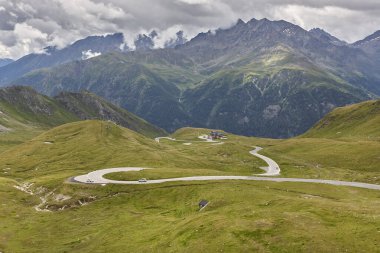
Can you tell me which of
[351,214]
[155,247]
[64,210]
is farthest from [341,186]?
[64,210]

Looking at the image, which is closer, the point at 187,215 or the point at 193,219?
the point at 193,219

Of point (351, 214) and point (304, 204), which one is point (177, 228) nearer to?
point (304, 204)

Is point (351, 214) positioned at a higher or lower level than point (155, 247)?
higher

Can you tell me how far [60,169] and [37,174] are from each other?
11.2 m

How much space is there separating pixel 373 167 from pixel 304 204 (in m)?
119

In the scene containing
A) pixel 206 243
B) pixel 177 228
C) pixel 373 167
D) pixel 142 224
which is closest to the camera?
pixel 206 243

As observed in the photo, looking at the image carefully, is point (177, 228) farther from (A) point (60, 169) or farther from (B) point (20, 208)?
(A) point (60, 169)

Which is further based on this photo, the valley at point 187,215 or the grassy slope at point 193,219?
the valley at point 187,215

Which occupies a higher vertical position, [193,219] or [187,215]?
[193,219]

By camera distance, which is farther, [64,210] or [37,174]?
[37,174]

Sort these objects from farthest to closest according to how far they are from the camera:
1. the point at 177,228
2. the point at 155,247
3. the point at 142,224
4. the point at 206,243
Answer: the point at 142,224
the point at 177,228
the point at 155,247
the point at 206,243

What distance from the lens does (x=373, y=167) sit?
7229 inches

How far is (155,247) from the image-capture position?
75.8 meters

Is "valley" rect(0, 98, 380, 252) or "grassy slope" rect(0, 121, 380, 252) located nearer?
"grassy slope" rect(0, 121, 380, 252)
